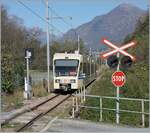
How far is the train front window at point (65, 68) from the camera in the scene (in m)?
40.4

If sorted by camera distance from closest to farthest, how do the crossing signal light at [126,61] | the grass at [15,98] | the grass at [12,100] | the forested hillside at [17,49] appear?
the crossing signal light at [126,61] < the grass at [12,100] < the grass at [15,98] < the forested hillside at [17,49]

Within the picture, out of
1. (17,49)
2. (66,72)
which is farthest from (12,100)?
(17,49)

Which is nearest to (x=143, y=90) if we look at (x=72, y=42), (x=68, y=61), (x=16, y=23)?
(x=68, y=61)

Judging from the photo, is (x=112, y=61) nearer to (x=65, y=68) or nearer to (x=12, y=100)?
(x=12, y=100)

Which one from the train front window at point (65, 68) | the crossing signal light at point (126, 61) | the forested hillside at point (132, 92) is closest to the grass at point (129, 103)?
the forested hillside at point (132, 92)

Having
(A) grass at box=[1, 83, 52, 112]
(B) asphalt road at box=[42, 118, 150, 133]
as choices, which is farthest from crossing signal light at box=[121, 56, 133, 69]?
(A) grass at box=[1, 83, 52, 112]

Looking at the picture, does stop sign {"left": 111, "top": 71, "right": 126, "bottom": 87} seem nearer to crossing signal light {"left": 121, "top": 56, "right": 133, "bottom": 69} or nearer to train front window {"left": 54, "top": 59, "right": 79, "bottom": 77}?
crossing signal light {"left": 121, "top": 56, "right": 133, "bottom": 69}

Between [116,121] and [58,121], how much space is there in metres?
2.29

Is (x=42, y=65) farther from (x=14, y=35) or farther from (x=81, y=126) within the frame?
(x=81, y=126)

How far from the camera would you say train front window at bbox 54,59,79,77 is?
40406 mm

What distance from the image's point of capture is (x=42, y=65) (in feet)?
218

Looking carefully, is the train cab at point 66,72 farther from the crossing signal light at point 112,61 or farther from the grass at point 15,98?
the crossing signal light at point 112,61

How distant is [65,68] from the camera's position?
4059 cm

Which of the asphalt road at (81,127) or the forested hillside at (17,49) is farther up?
the forested hillside at (17,49)
